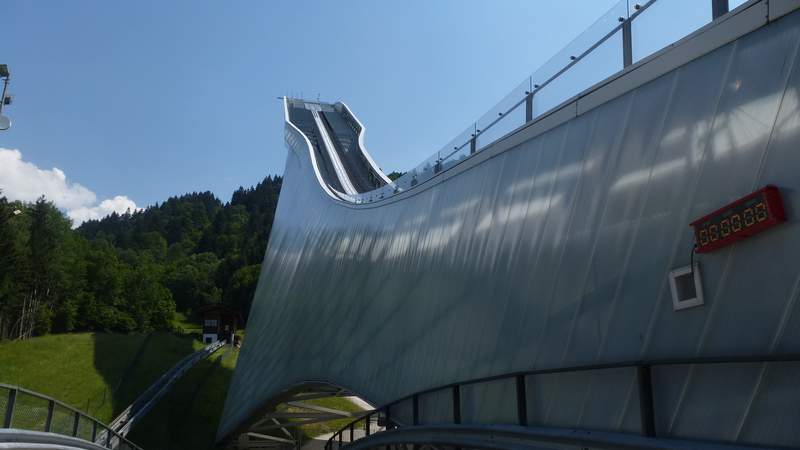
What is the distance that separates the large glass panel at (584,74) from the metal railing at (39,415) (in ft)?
26.4

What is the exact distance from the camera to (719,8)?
5.87 metres

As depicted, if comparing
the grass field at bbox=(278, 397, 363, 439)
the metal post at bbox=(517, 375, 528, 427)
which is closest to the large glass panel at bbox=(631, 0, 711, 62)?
the metal post at bbox=(517, 375, 528, 427)

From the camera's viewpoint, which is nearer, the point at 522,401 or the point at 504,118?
the point at 522,401

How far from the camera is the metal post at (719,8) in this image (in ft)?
19.0

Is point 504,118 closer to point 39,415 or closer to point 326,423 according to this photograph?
point 39,415

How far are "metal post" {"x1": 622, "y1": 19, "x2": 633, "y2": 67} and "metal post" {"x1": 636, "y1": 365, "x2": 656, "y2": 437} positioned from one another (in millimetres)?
3525

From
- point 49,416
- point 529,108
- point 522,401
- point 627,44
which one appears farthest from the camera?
point 49,416

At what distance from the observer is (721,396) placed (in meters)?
4.81

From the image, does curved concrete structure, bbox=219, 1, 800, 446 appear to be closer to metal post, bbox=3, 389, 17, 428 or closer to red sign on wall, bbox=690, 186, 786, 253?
red sign on wall, bbox=690, 186, 786, 253

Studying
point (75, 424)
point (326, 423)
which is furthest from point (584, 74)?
point (326, 423)

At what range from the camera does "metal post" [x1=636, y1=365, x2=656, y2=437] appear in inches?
202

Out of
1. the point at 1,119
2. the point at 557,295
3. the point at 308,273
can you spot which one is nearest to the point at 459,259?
Result: the point at 557,295

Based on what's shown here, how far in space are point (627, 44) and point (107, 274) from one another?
74921mm

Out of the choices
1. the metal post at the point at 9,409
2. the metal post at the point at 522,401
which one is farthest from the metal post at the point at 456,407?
the metal post at the point at 9,409
